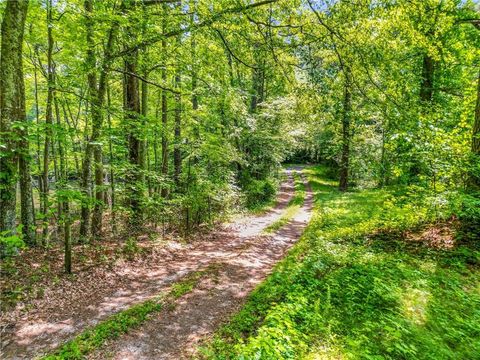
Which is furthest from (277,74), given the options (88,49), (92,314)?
(92,314)

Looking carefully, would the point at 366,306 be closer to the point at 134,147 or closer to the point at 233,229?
the point at 233,229

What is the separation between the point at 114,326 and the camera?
468 cm

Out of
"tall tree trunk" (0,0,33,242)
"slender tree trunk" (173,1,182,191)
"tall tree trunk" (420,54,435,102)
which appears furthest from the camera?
"tall tree trunk" (420,54,435,102)

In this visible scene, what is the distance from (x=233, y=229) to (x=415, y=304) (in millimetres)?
8175

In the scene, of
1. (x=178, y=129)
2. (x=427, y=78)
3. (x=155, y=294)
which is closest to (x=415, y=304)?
(x=155, y=294)

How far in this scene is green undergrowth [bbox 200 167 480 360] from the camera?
3.63 m

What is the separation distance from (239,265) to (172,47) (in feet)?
23.4

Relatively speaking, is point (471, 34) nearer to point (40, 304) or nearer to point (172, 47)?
point (172, 47)

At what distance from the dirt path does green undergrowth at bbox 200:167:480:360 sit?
21.3 inches

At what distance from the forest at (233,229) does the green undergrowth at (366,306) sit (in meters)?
0.03

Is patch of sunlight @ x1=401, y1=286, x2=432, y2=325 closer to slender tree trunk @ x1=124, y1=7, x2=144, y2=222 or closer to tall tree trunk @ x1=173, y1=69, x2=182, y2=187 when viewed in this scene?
slender tree trunk @ x1=124, y1=7, x2=144, y2=222

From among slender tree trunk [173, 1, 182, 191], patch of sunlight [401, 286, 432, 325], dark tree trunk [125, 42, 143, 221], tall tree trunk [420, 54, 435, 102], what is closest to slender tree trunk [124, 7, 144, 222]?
dark tree trunk [125, 42, 143, 221]

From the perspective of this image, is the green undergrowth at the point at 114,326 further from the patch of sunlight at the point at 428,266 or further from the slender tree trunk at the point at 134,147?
the patch of sunlight at the point at 428,266

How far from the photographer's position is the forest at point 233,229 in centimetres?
429
